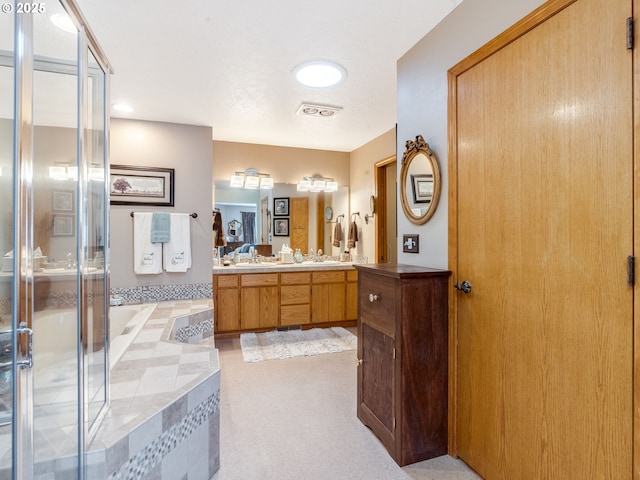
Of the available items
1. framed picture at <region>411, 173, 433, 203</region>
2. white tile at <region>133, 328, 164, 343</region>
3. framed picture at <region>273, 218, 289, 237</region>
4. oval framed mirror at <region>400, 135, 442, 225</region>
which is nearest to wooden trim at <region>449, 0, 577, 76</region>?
oval framed mirror at <region>400, 135, 442, 225</region>

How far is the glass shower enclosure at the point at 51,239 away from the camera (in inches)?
30.3

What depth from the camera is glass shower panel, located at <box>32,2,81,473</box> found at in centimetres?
89

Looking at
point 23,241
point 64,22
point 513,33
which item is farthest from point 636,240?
point 64,22

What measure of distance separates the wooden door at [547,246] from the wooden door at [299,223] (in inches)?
118

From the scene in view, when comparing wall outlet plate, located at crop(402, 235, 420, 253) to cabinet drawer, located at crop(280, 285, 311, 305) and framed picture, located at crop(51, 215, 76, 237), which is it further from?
cabinet drawer, located at crop(280, 285, 311, 305)

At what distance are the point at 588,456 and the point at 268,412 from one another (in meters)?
1.69

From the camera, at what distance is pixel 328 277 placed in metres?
4.09

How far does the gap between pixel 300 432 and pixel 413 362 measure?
85 cm

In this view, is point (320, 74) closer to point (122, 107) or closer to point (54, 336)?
point (122, 107)

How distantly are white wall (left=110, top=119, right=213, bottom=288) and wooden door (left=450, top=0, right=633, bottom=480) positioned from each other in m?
2.68

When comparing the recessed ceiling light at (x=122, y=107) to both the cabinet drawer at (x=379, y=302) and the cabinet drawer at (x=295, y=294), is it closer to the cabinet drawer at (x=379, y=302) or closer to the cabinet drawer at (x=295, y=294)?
the cabinet drawer at (x=295, y=294)

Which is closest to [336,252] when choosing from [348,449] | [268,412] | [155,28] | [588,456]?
[268,412]

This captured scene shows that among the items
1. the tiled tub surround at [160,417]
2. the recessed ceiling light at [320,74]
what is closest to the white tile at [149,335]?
the tiled tub surround at [160,417]

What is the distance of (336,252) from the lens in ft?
15.4
